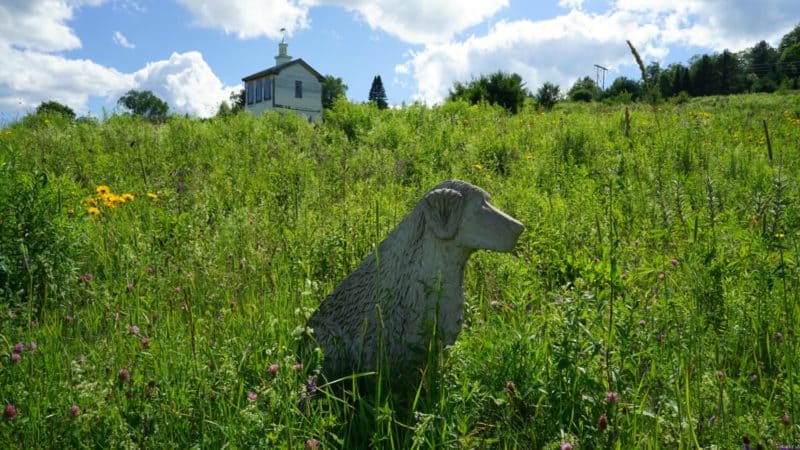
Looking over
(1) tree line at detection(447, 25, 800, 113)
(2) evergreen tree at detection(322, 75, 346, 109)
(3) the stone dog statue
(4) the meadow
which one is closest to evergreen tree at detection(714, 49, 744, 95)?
(1) tree line at detection(447, 25, 800, 113)

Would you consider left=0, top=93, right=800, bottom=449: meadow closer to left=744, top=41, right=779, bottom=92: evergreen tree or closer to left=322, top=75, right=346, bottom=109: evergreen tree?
left=744, top=41, right=779, bottom=92: evergreen tree

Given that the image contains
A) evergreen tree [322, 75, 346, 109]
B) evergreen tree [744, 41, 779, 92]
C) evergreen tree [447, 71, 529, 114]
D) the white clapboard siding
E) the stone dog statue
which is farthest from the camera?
evergreen tree [322, 75, 346, 109]

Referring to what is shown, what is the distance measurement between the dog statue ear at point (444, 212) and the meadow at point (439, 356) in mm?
473

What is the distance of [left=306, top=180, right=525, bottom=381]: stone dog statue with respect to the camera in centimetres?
210

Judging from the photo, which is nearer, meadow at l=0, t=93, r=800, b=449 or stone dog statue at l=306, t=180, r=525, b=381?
meadow at l=0, t=93, r=800, b=449

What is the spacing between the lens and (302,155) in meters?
8.24

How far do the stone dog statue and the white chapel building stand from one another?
35828 mm

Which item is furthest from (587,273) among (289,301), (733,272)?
(289,301)

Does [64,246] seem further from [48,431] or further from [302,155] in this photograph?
[302,155]

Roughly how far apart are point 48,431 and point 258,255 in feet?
6.71

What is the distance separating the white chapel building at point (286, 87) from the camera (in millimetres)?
37938

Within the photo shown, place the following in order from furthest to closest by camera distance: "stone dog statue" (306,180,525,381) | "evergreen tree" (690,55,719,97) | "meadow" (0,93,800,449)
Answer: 1. "evergreen tree" (690,55,719,97)
2. "stone dog statue" (306,180,525,381)
3. "meadow" (0,93,800,449)

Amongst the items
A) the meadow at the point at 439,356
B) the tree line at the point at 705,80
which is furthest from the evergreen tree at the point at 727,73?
the meadow at the point at 439,356

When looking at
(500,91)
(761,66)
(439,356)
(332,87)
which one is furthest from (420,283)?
(761,66)
